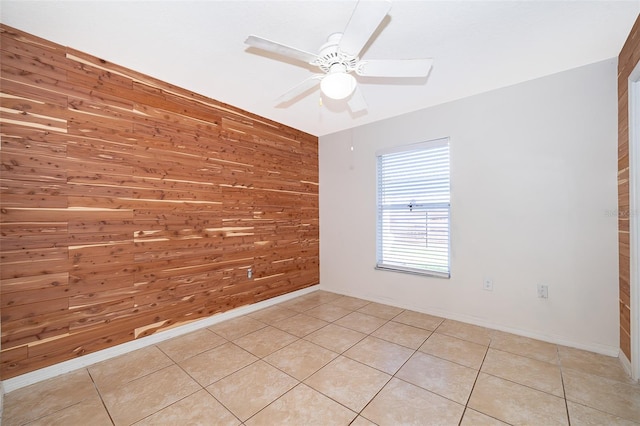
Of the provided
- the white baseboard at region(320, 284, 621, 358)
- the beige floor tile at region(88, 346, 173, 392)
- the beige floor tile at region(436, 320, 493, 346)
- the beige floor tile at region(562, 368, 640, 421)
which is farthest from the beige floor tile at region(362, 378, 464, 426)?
the beige floor tile at region(88, 346, 173, 392)

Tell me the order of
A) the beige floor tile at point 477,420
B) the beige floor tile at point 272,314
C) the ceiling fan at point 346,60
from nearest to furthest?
1. the ceiling fan at point 346,60
2. the beige floor tile at point 477,420
3. the beige floor tile at point 272,314

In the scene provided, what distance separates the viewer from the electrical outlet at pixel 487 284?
284 cm

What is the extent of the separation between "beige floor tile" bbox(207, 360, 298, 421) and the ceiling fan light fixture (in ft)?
6.95

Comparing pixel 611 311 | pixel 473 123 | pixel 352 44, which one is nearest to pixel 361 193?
pixel 473 123

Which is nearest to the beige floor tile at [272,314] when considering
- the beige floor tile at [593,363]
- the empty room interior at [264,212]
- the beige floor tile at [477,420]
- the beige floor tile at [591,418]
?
the empty room interior at [264,212]

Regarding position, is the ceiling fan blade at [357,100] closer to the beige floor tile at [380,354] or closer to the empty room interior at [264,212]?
the empty room interior at [264,212]

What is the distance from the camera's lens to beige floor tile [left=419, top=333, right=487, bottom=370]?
223 centimetres

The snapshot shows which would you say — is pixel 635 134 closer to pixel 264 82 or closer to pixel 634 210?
pixel 634 210

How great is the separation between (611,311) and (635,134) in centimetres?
148

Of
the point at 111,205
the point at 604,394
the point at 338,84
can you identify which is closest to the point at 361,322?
the point at 604,394

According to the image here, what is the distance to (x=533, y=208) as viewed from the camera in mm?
2605

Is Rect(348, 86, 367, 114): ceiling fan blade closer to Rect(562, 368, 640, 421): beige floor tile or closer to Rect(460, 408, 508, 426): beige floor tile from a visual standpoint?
Rect(460, 408, 508, 426): beige floor tile

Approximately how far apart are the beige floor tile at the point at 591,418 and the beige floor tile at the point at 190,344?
2720 millimetres

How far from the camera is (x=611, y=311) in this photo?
2258mm
